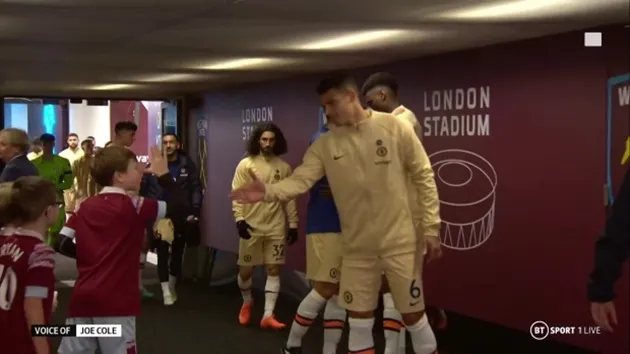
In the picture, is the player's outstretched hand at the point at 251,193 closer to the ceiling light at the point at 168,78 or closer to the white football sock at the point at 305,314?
the white football sock at the point at 305,314

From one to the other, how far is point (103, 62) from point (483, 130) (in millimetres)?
2934

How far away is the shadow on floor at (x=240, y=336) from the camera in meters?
5.82

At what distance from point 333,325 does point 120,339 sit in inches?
61.4

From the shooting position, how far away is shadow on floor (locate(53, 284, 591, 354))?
19.1ft

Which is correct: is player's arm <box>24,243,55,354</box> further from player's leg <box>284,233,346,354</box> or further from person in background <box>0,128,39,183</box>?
person in background <box>0,128,39,183</box>

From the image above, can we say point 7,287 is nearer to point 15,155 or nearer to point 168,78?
point 15,155

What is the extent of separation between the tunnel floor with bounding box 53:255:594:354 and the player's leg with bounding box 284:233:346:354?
0.86 m

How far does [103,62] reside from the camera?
705 centimetres

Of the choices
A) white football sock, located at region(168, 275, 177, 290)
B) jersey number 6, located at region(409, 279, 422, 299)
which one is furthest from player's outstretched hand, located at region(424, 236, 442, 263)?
white football sock, located at region(168, 275, 177, 290)

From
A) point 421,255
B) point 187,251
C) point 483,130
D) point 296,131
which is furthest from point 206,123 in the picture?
point 421,255

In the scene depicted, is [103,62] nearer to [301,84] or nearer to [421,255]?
[301,84]

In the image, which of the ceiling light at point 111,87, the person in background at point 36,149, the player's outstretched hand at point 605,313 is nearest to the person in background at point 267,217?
the ceiling light at point 111,87

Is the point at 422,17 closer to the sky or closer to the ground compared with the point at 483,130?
closer to the sky

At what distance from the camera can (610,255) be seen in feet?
7.32
